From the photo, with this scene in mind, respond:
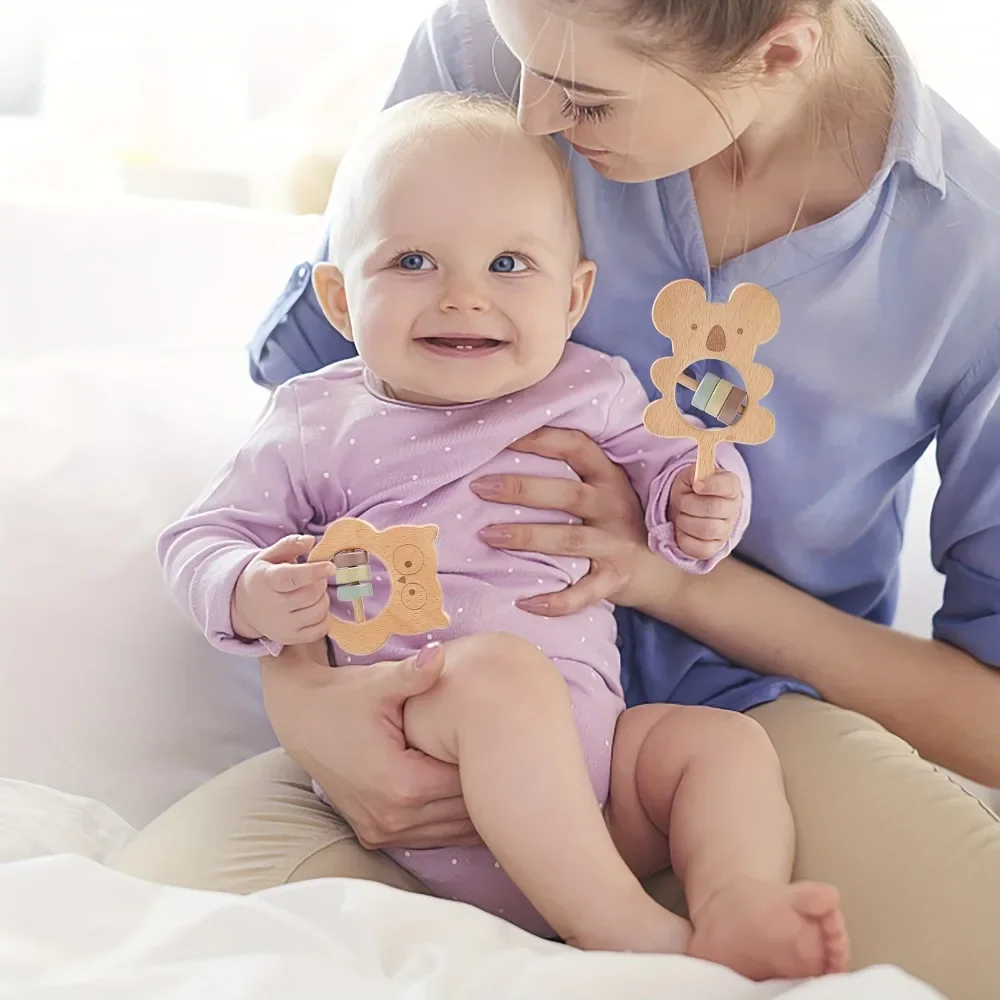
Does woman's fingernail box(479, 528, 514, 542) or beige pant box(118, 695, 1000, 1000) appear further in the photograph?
woman's fingernail box(479, 528, 514, 542)

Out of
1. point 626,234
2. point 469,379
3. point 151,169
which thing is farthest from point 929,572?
point 151,169

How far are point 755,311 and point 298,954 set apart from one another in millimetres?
577

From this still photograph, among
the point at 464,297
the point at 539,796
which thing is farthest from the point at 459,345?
the point at 539,796

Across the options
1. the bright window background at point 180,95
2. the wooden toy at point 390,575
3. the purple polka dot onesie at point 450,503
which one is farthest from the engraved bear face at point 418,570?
the bright window background at point 180,95

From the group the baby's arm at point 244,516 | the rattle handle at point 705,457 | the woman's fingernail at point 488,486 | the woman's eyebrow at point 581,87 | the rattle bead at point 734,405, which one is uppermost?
the woman's eyebrow at point 581,87

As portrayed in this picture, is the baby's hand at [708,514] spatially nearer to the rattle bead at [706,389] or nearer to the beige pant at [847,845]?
the rattle bead at [706,389]

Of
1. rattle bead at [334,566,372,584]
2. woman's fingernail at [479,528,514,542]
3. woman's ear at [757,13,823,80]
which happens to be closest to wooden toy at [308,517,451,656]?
rattle bead at [334,566,372,584]

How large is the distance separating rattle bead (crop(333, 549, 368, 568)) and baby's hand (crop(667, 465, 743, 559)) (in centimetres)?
27

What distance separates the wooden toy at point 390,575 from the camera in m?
0.92

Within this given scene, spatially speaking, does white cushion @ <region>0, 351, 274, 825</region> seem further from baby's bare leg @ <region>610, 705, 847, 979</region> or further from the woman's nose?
the woman's nose

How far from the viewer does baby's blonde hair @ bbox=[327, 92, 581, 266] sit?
40.9 inches

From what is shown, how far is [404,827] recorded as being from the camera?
3.15 feet

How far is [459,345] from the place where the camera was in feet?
3.40

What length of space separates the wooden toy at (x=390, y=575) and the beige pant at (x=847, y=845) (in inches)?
6.9
